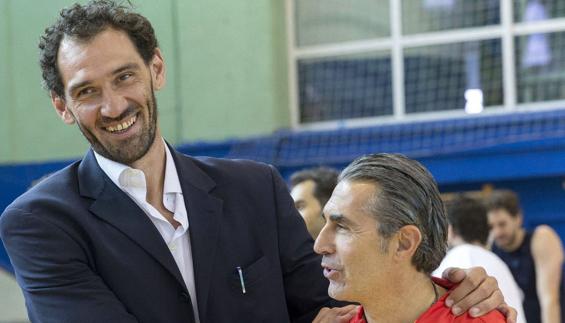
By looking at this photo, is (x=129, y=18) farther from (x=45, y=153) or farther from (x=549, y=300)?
(x=45, y=153)

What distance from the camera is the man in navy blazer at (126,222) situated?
220 cm

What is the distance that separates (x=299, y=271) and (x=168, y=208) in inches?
14.8

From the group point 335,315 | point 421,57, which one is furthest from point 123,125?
point 421,57

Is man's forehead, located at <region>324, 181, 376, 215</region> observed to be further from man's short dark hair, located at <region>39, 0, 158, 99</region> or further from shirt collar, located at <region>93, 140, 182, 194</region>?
man's short dark hair, located at <region>39, 0, 158, 99</region>

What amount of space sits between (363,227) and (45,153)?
7.04 m

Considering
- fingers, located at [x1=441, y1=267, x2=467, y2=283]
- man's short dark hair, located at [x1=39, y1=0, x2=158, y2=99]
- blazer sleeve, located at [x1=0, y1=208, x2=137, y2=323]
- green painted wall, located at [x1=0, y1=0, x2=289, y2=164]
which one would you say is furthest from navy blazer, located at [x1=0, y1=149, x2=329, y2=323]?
green painted wall, located at [x1=0, y1=0, x2=289, y2=164]

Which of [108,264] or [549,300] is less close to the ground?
[108,264]

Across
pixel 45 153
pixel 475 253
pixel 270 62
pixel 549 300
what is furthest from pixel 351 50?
pixel 475 253

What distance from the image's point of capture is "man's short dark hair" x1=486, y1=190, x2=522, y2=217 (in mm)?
6238

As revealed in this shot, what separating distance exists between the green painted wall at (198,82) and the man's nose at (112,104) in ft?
20.7

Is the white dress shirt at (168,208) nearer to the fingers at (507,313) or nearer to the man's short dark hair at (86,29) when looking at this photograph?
the man's short dark hair at (86,29)

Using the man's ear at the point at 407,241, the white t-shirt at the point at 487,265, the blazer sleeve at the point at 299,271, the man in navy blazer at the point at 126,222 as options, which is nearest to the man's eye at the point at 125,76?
the man in navy blazer at the point at 126,222

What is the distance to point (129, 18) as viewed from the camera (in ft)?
7.69

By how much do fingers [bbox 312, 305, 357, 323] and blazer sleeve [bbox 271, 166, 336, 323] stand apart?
7cm
